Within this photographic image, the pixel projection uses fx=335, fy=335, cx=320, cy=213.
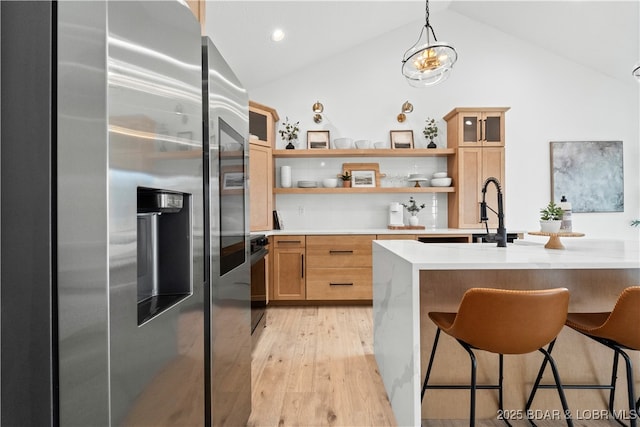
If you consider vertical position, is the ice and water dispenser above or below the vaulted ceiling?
below

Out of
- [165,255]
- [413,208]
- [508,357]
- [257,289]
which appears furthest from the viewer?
[413,208]

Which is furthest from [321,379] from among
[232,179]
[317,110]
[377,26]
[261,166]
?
[377,26]

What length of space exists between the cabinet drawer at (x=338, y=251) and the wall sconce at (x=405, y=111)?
1.76 meters

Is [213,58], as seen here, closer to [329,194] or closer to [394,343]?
[394,343]

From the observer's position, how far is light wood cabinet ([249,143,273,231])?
151 inches

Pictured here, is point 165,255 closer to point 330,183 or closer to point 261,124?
point 261,124

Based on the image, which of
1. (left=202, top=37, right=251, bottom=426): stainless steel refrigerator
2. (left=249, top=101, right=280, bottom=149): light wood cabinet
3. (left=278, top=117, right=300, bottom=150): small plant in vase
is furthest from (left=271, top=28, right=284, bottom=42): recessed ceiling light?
(left=202, top=37, right=251, bottom=426): stainless steel refrigerator

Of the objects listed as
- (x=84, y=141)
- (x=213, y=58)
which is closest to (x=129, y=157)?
(x=84, y=141)

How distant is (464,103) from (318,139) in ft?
A: 6.79

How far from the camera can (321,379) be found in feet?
7.23

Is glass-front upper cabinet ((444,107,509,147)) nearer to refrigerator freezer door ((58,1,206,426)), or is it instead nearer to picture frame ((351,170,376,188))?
picture frame ((351,170,376,188))

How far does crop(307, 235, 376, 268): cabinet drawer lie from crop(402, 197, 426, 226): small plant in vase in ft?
2.70

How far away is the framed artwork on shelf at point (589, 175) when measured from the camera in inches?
176

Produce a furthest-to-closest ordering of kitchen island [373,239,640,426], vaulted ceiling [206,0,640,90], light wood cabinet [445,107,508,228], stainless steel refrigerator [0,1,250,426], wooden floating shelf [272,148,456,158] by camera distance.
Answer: wooden floating shelf [272,148,456,158]
light wood cabinet [445,107,508,228]
vaulted ceiling [206,0,640,90]
kitchen island [373,239,640,426]
stainless steel refrigerator [0,1,250,426]
